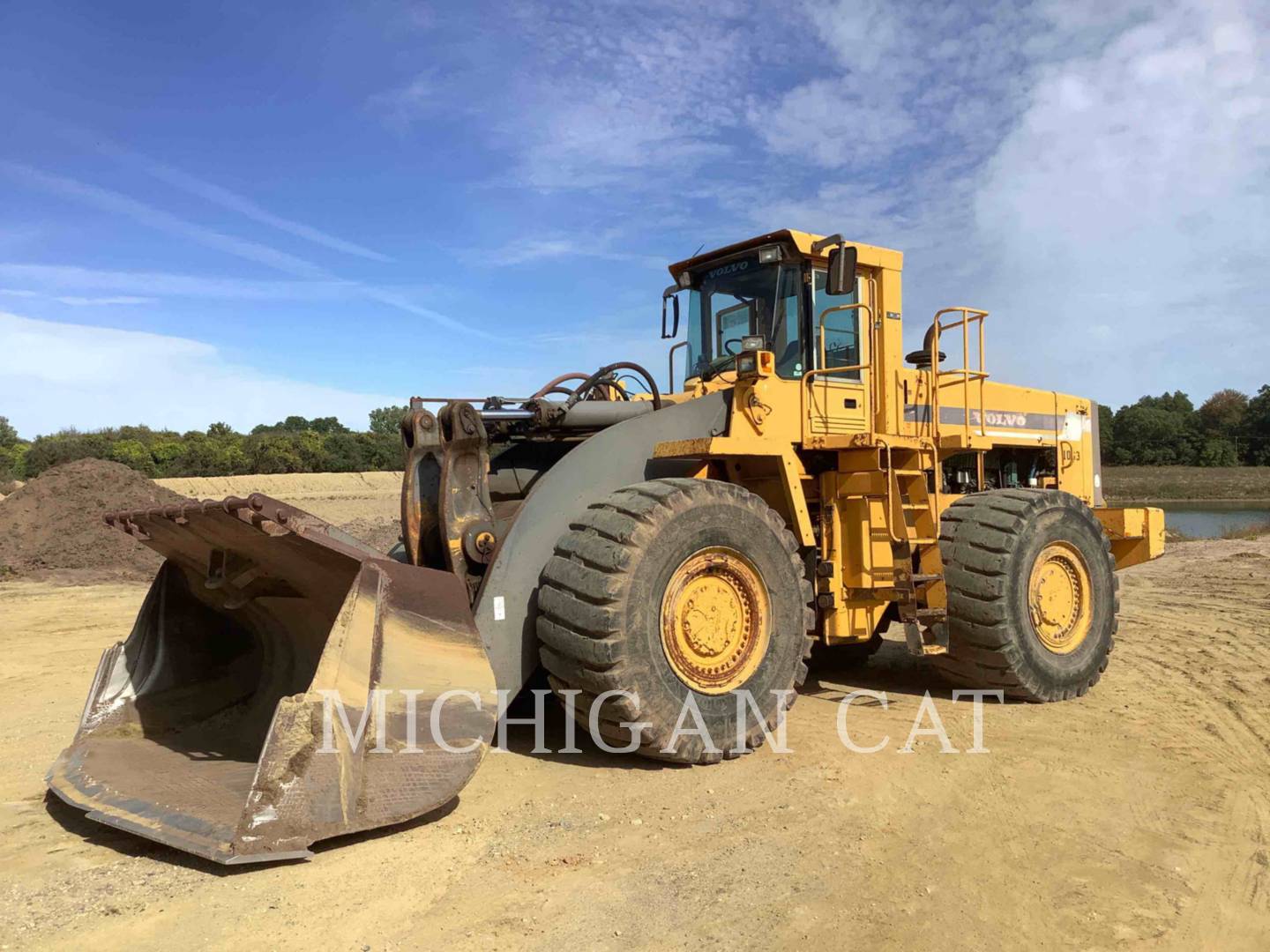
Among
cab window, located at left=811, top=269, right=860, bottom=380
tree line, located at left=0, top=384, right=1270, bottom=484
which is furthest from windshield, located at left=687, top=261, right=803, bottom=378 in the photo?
tree line, located at left=0, top=384, right=1270, bottom=484

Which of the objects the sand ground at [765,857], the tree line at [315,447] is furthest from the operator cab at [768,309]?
the tree line at [315,447]

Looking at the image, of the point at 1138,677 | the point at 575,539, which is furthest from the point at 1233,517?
the point at 575,539

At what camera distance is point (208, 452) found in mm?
38375

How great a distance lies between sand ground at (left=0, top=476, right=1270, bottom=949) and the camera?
10.1 feet

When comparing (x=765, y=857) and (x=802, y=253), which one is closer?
(x=765, y=857)

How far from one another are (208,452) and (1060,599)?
1503 inches

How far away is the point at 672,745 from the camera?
4.54 metres

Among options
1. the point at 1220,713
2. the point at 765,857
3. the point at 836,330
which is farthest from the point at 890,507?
the point at 765,857

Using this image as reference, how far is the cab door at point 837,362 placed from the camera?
607 cm

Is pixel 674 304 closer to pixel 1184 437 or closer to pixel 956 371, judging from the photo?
pixel 956 371

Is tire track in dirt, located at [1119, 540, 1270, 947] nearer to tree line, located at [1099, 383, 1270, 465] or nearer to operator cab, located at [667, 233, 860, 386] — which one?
operator cab, located at [667, 233, 860, 386]

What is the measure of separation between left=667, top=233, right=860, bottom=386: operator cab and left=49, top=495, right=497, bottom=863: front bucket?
3050 mm

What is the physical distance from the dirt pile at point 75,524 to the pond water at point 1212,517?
23.1 metres

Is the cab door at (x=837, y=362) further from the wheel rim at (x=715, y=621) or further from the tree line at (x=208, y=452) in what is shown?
the tree line at (x=208, y=452)
